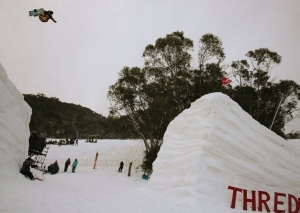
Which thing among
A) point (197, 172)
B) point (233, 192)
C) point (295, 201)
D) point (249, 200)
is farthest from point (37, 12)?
point (295, 201)

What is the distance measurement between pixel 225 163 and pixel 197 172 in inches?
50.8

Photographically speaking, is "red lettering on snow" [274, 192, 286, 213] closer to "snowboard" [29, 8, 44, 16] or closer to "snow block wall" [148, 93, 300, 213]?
"snow block wall" [148, 93, 300, 213]

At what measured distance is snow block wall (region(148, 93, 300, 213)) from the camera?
28.0ft

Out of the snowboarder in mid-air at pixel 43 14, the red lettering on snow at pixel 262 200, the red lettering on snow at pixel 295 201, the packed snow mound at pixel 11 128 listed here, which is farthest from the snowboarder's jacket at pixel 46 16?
the red lettering on snow at pixel 295 201

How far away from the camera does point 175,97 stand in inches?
870

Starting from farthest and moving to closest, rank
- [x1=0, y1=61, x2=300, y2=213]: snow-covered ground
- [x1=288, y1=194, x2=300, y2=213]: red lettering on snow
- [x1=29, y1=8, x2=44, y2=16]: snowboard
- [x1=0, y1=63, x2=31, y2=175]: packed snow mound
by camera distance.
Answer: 1. [x1=0, y1=63, x2=31, y2=175]: packed snow mound
2. [x1=288, y1=194, x2=300, y2=213]: red lettering on snow
3. [x1=29, y1=8, x2=44, y2=16]: snowboard
4. [x1=0, y1=61, x2=300, y2=213]: snow-covered ground

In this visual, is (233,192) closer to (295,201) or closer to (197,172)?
(197,172)

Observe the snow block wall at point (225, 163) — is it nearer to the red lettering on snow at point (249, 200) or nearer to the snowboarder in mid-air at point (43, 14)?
the red lettering on snow at point (249, 200)

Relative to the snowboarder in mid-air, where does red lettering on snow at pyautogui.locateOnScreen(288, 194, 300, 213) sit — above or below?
below

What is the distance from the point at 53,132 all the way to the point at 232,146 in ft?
165

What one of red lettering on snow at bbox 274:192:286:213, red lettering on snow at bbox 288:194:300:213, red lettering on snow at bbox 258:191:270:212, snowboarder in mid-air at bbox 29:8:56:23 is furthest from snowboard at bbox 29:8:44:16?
red lettering on snow at bbox 288:194:300:213

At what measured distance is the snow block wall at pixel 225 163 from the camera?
8547 mm

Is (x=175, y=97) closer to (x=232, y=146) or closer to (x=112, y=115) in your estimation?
(x=112, y=115)

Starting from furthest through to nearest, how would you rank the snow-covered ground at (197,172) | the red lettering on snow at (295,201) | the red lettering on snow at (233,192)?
1. the red lettering on snow at (295,201)
2. the red lettering on snow at (233,192)
3. the snow-covered ground at (197,172)
